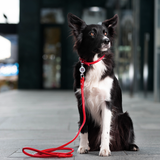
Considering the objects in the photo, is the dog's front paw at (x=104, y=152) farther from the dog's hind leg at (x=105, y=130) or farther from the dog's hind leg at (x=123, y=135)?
the dog's hind leg at (x=123, y=135)

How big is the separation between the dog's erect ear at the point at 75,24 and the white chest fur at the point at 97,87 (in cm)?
34

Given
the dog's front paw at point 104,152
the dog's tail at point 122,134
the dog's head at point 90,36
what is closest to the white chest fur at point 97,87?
the dog's head at point 90,36

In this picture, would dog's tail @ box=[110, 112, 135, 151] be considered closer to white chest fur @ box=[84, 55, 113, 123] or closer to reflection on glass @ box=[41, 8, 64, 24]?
white chest fur @ box=[84, 55, 113, 123]

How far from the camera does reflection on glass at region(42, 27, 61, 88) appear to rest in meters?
16.2

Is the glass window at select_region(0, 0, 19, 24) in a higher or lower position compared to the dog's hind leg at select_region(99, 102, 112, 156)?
higher

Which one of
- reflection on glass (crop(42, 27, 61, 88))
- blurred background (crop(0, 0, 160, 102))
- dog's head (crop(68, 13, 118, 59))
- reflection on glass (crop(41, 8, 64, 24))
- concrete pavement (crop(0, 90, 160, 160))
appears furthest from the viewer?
reflection on glass (crop(42, 27, 61, 88))

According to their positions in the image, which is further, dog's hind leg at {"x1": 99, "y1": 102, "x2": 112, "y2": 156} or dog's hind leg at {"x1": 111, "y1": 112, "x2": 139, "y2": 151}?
dog's hind leg at {"x1": 111, "y1": 112, "x2": 139, "y2": 151}

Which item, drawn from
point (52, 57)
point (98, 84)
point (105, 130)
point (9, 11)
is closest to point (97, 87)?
point (98, 84)

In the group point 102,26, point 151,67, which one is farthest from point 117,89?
point 151,67

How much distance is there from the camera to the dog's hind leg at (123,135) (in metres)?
2.76

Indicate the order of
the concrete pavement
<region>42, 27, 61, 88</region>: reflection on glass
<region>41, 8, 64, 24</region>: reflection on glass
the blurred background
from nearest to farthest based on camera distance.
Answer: the concrete pavement → the blurred background → <region>41, 8, 64, 24</region>: reflection on glass → <region>42, 27, 61, 88</region>: reflection on glass

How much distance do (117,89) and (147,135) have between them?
1.48 metres

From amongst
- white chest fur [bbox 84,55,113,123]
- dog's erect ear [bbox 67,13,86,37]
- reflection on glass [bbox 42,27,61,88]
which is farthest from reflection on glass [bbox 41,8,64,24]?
white chest fur [bbox 84,55,113,123]

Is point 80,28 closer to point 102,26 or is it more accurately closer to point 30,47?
point 102,26
